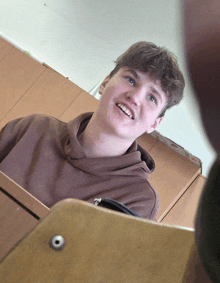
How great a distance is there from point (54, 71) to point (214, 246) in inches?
35.9

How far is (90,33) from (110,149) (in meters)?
0.43

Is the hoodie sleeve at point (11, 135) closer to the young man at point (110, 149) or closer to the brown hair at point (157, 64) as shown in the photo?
the young man at point (110, 149)

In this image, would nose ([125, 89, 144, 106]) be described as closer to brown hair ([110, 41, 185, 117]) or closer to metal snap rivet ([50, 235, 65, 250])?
brown hair ([110, 41, 185, 117])

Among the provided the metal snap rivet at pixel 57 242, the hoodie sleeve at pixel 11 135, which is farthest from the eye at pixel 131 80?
the metal snap rivet at pixel 57 242

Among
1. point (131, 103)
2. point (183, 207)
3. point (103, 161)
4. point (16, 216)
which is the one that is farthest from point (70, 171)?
point (183, 207)

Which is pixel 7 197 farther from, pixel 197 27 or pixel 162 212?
pixel 162 212

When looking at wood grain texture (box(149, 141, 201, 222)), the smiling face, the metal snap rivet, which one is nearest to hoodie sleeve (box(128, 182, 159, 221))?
the smiling face

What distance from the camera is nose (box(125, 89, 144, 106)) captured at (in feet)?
1.69

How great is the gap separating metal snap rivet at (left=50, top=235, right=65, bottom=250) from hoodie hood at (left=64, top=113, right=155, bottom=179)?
15.4 inches

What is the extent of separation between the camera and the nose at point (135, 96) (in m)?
0.52

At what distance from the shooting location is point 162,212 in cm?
75

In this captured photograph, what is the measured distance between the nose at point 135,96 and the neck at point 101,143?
7 centimetres

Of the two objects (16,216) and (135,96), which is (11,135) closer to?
(135,96)

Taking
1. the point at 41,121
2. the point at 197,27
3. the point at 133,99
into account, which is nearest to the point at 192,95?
the point at 197,27
